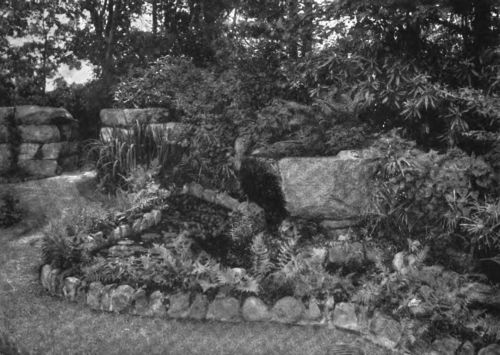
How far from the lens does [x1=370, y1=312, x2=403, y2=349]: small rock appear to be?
4.87 m

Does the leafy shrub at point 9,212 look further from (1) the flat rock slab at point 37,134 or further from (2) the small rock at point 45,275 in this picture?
(1) the flat rock slab at point 37,134

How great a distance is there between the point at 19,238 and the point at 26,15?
666 cm

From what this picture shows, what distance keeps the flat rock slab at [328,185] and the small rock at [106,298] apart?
2.64 m

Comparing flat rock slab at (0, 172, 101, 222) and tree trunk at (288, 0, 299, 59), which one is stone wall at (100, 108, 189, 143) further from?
tree trunk at (288, 0, 299, 59)

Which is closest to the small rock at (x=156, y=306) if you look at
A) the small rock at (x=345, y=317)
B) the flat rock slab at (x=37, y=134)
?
the small rock at (x=345, y=317)

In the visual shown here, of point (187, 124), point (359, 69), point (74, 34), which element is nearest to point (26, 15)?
point (74, 34)

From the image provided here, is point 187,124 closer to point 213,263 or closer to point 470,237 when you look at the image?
point 213,263

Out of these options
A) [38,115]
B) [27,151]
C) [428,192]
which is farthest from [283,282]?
[38,115]

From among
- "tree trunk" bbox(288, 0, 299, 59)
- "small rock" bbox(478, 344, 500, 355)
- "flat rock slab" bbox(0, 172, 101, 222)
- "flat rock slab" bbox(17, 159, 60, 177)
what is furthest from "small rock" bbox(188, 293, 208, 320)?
"flat rock slab" bbox(17, 159, 60, 177)

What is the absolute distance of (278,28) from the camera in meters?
8.94

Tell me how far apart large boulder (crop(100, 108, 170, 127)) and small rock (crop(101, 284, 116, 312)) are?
479 centimetres

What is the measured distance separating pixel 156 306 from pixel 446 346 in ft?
9.60

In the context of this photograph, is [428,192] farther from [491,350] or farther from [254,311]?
[254,311]

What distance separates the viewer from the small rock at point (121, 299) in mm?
5379
